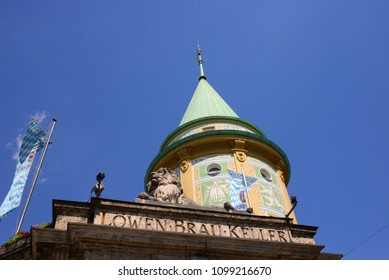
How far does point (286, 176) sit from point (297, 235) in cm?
1352

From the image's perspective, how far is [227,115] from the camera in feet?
95.6

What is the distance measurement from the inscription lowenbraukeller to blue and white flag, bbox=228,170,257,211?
735 centimetres

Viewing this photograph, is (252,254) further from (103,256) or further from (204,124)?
(204,124)

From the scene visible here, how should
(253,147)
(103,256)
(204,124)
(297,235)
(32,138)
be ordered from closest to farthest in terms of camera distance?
1. (103,256)
2. (297,235)
3. (32,138)
4. (253,147)
5. (204,124)

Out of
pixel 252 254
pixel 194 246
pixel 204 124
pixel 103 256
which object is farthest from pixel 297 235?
pixel 204 124

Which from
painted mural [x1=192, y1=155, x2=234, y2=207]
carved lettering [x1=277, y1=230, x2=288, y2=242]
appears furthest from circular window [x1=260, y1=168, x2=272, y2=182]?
carved lettering [x1=277, y1=230, x2=288, y2=242]

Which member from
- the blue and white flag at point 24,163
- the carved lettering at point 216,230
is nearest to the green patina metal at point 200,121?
the blue and white flag at point 24,163

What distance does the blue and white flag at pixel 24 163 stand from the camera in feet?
58.9

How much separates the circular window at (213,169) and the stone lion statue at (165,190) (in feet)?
28.0

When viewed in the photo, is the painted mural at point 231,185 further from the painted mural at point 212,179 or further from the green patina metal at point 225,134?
the green patina metal at point 225,134

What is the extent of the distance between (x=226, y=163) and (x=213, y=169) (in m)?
0.90

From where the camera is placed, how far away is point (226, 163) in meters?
24.3

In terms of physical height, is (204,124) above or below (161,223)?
above

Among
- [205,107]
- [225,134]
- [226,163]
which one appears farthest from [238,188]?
[205,107]
